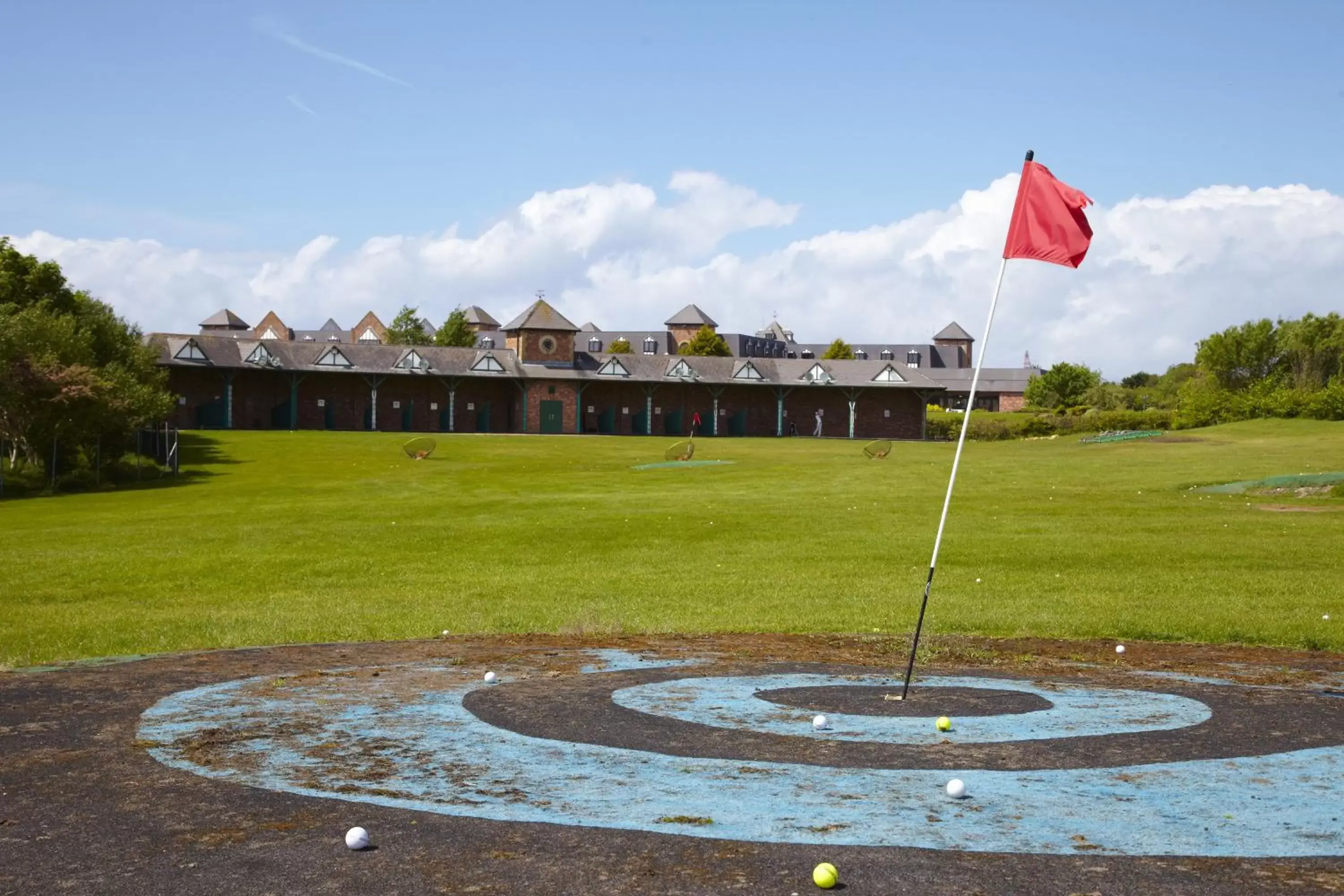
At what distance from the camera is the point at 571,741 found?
9078 millimetres

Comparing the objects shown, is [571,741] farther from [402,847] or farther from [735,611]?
[735,611]

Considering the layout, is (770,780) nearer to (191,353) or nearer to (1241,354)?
(191,353)

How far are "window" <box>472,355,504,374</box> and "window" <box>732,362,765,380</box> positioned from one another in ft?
56.8

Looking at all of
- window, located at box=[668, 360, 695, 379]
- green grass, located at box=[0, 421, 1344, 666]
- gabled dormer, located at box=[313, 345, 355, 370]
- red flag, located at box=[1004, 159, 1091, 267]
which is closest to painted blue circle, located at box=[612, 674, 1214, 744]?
red flag, located at box=[1004, 159, 1091, 267]

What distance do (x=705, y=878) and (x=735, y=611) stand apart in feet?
39.6

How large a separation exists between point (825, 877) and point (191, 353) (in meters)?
83.6

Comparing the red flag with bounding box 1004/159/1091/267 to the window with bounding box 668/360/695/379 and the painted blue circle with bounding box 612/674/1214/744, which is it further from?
the window with bounding box 668/360/695/379

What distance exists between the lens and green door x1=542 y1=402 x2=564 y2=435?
308ft

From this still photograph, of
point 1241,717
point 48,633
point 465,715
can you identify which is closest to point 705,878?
point 465,715

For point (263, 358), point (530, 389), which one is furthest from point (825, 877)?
point (530, 389)

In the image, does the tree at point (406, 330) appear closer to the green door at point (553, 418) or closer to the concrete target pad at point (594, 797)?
the green door at point (553, 418)

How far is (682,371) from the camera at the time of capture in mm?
95188

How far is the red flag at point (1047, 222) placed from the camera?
11.5 m

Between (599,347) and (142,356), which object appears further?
(599,347)
